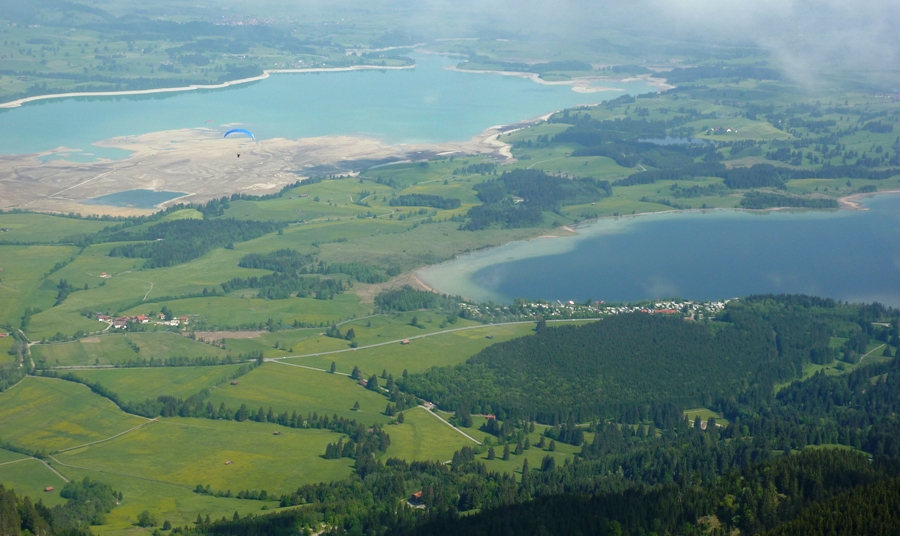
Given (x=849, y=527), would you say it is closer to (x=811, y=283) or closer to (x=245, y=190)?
(x=811, y=283)

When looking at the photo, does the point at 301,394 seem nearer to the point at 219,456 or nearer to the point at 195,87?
the point at 219,456

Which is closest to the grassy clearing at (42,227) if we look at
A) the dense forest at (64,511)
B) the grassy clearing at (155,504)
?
the grassy clearing at (155,504)

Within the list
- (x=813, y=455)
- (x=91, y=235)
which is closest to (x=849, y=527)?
(x=813, y=455)

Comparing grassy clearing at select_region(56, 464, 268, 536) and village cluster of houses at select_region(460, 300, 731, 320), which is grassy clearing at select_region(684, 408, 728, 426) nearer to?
village cluster of houses at select_region(460, 300, 731, 320)

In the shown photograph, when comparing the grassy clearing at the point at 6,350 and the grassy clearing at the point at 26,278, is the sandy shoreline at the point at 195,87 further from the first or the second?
the grassy clearing at the point at 6,350

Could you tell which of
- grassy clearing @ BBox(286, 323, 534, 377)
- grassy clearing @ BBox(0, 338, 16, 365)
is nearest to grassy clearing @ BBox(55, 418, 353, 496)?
grassy clearing @ BBox(286, 323, 534, 377)
